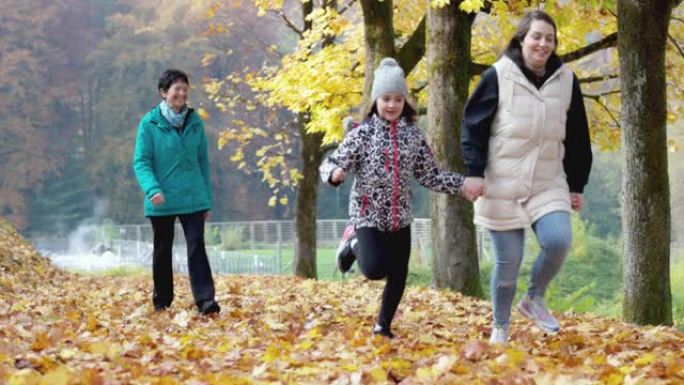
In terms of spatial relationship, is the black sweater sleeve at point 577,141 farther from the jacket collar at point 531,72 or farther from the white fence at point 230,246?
the white fence at point 230,246

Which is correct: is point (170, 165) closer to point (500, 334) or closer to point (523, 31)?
point (500, 334)

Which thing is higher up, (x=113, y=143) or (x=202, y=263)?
(x=113, y=143)

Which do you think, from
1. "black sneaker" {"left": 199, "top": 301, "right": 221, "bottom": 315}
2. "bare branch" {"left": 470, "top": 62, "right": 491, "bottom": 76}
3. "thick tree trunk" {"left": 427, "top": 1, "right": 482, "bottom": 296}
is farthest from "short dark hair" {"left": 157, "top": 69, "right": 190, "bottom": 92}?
"bare branch" {"left": 470, "top": 62, "right": 491, "bottom": 76}

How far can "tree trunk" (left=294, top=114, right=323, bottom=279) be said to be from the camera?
867 inches

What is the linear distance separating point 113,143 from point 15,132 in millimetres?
A: 4659

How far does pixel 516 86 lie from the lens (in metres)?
6.71

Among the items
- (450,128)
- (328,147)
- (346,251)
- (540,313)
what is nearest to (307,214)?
(328,147)

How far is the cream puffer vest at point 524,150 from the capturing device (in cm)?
670

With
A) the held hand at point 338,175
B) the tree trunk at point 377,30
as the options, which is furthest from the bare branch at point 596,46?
the held hand at point 338,175

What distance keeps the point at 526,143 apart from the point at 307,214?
15652 millimetres

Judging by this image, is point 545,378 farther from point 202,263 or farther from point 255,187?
point 255,187

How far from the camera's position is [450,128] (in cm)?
1260

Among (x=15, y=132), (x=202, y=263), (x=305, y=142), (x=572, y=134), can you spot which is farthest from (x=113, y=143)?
(x=572, y=134)

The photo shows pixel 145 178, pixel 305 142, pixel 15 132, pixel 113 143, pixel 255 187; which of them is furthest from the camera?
pixel 255 187
